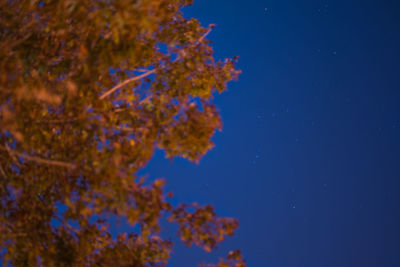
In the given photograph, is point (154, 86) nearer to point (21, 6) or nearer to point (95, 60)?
point (95, 60)

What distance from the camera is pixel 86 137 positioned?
3.66 m

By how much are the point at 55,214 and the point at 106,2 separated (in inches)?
99.4

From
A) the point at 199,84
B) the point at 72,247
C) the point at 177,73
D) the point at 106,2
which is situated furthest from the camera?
the point at 199,84

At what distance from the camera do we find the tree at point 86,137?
10.8ft

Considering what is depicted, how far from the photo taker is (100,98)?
4.11m

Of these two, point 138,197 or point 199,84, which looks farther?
point 199,84

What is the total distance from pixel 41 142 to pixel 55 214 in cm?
91

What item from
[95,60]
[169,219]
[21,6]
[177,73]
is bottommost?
[169,219]

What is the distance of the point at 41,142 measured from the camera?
151 inches

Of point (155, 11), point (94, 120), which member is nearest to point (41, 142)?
point (94, 120)

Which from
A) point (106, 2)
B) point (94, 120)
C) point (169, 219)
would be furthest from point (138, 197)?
point (106, 2)

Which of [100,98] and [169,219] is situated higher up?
[100,98]

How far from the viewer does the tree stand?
10.8ft

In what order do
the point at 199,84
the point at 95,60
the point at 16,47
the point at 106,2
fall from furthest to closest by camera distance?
the point at 199,84, the point at 16,47, the point at 95,60, the point at 106,2
